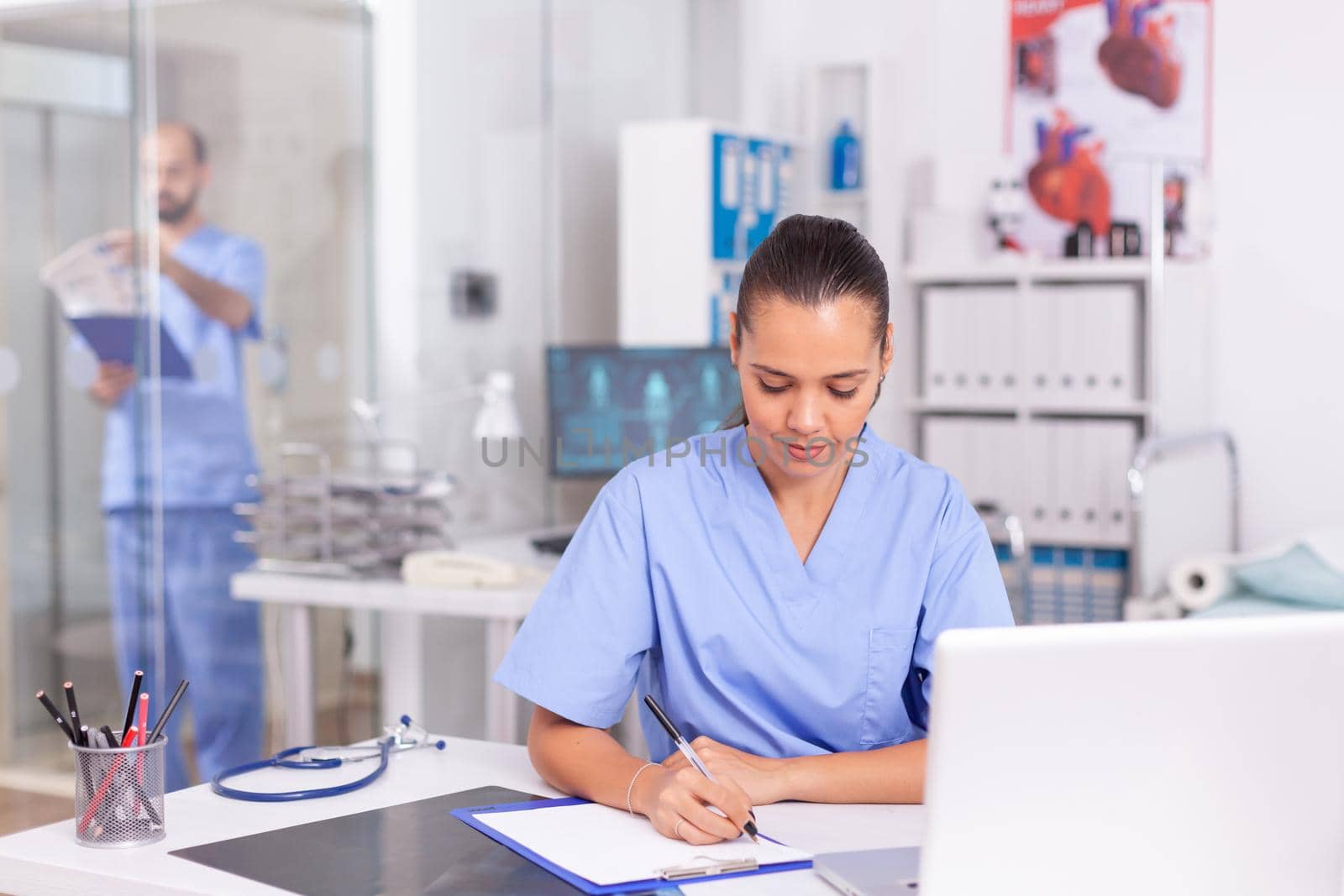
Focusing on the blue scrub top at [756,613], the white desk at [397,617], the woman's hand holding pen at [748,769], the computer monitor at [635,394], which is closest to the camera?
the woman's hand holding pen at [748,769]

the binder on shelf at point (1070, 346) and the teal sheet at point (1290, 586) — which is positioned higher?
the binder on shelf at point (1070, 346)

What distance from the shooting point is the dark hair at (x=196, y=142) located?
3287mm

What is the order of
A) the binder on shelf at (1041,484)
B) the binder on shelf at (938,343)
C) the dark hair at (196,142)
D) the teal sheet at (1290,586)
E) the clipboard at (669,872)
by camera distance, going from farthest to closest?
the binder on shelf at (938,343) → the binder on shelf at (1041,484) → the dark hair at (196,142) → the teal sheet at (1290,586) → the clipboard at (669,872)

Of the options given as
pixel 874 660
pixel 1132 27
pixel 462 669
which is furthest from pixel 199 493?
pixel 1132 27

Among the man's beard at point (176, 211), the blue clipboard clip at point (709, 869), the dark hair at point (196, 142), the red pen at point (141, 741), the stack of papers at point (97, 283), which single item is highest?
the dark hair at point (196, 142)

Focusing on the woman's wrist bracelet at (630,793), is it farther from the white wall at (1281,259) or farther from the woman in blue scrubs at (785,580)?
the white wall at (1281,259)

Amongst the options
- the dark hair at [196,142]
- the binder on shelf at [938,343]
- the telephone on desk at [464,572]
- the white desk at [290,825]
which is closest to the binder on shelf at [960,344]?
the binder on shelf at [938,343]

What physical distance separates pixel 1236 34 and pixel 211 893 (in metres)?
3.36

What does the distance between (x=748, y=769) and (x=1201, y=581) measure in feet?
6.53

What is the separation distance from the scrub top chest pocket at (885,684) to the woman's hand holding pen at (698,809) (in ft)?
0.83

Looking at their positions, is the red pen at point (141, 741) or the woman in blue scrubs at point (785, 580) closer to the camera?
the red pen at point (141, 741)

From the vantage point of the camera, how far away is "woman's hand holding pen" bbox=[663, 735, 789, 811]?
133cm

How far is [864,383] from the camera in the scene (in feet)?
4.71

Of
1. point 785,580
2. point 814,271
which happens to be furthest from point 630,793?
point 814,271
